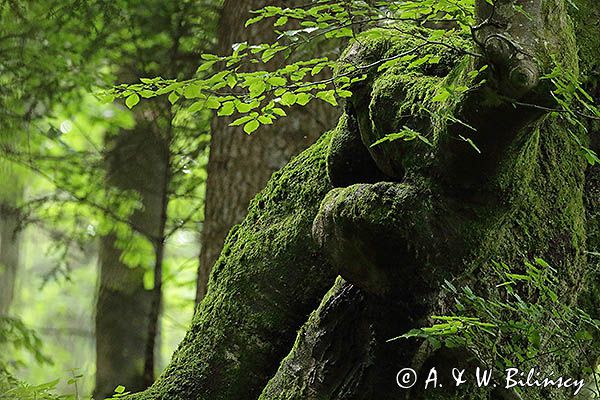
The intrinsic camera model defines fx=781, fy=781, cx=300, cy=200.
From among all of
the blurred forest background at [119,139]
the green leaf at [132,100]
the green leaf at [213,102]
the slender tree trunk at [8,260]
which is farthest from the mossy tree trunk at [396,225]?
A: the slender tree trunk at [8,260]

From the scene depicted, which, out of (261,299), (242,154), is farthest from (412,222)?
(242,154)

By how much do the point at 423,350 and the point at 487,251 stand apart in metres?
0.40

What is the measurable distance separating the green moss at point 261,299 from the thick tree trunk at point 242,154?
5.35ft

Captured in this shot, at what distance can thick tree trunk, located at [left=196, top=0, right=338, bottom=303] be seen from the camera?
524 centimetres

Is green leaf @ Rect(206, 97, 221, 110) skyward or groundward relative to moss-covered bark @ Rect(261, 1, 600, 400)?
skyward

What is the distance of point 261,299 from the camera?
3389 mm

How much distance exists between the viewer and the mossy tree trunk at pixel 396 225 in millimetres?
2357

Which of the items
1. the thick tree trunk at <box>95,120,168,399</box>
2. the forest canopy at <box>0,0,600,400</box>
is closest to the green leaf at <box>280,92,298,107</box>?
the forest canopy at <box>0,0,600,400</box>

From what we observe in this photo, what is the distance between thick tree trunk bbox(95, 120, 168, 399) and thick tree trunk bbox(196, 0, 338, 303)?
142 cm

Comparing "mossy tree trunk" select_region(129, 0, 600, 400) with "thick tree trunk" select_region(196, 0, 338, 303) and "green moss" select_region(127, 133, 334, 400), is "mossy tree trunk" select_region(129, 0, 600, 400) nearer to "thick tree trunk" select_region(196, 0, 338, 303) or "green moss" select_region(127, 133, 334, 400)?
"green moss" select_region(127, 133, 334, 400)

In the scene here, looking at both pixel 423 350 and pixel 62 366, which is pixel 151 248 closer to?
pixel 423 350

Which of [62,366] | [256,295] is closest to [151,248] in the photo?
[256,295]

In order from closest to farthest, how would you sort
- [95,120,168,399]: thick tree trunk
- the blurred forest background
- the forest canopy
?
the forest canopy, the blurred forest background, [95,120,168,399]: thick tree trunk

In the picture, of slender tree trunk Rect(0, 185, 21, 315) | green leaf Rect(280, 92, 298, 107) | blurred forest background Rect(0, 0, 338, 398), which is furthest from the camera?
slender tree trunk Rect(0, 185, 21, 315)
